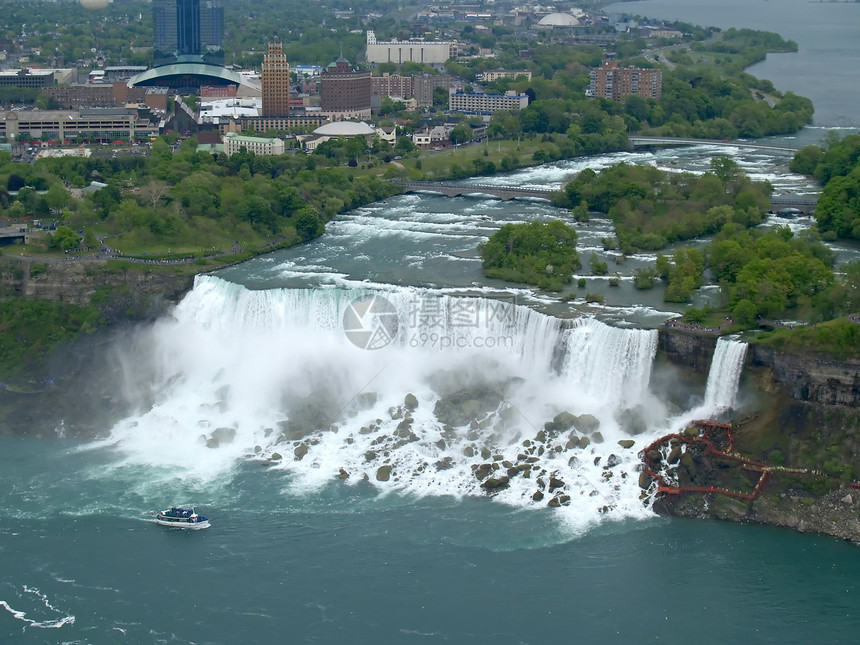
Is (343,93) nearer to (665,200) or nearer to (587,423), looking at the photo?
(665,200)


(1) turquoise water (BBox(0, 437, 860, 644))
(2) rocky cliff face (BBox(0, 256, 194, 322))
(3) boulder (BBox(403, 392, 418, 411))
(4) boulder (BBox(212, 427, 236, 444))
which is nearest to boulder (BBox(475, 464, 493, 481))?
(1) turquoise water (BBox(0, 437, 860, 644))

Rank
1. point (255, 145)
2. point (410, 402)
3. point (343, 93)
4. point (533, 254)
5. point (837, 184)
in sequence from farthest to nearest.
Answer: point (343, 93) → point (255, 145) → point (837, 184) → point (533, 254) → point (410, 402)

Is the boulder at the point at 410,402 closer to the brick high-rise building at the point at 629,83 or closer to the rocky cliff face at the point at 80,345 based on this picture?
the rocky cliff face at the point at 80,345

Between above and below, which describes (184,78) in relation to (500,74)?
below

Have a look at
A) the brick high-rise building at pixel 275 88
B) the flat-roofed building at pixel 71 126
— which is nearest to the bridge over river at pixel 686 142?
the brick high-rise building at pixel 275 88

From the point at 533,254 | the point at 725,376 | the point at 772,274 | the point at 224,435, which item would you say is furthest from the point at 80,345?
the point at 772,274

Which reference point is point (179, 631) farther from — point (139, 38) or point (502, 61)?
point (139, 38)

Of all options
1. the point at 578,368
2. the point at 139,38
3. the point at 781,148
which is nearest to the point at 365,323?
the point at 578,368
